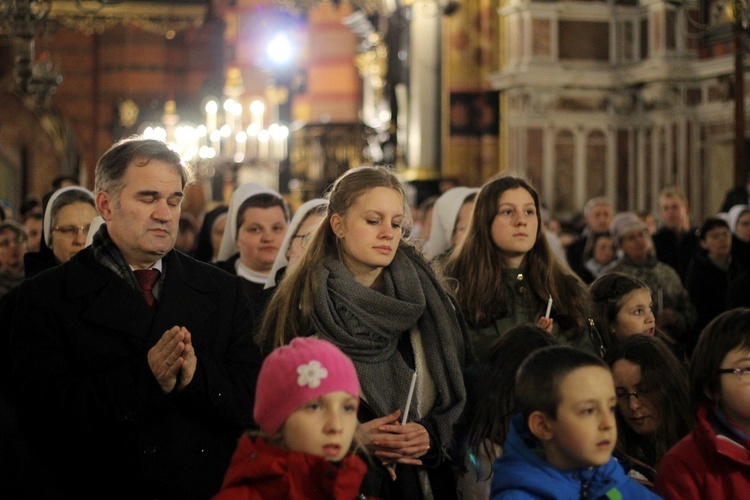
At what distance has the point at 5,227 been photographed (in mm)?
9039

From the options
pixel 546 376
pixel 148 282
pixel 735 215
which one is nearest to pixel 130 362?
pixel 148 282

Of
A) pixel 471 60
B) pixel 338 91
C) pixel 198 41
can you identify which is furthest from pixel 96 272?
pixel 198 41

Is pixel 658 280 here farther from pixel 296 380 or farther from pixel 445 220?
pixel 296 380

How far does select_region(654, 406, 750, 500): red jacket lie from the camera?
14.3 feet

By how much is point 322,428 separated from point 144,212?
3.59 ft

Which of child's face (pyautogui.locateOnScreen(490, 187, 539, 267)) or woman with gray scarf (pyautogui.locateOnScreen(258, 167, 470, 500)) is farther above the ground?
child's face (pyautogui.locateOnScreen(490, 187, 539, 267))

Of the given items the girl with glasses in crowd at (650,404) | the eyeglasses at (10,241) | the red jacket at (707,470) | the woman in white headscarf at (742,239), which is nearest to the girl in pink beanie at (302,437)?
the red jacket at (707,470)

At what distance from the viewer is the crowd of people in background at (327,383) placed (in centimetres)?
394

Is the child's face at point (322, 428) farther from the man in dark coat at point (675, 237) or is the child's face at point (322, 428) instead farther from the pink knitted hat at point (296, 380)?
the man in dark coat at point (675, 237)

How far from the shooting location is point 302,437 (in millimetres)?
3861

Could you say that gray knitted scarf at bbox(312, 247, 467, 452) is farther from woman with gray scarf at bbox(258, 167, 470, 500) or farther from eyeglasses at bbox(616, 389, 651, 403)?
eyeglasses at bbox(616, 389, 651, 403)

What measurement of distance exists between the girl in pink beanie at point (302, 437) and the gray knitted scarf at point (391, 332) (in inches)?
35.9

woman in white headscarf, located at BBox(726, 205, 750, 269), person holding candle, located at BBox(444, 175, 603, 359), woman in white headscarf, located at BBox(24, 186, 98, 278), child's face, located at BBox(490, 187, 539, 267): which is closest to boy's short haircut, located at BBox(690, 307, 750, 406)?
person holding candle, located at BBox(444, 175, 603, 359)

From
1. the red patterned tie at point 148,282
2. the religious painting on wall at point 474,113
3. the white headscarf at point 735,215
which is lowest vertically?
the red patterned tie at point 148,282
